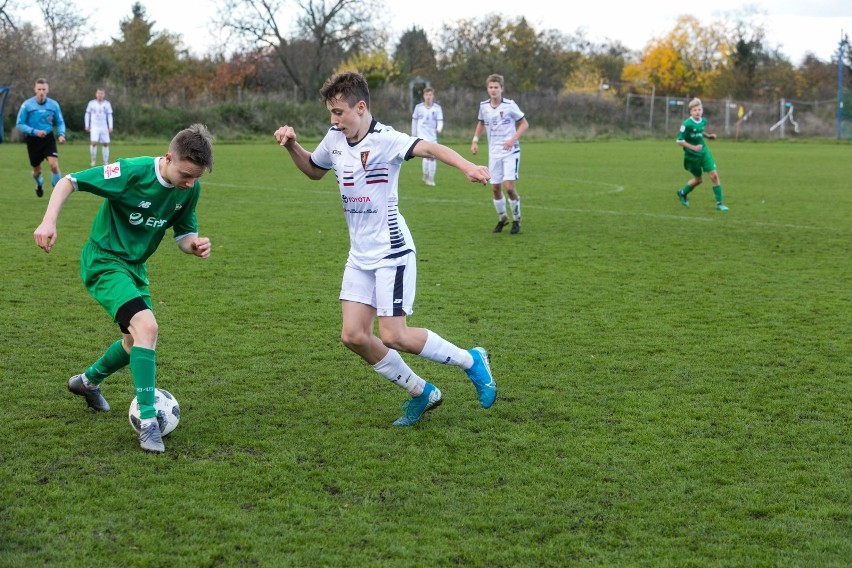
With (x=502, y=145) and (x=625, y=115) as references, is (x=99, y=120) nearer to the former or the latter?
(x=502, y=145)

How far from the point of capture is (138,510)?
3.99 metres

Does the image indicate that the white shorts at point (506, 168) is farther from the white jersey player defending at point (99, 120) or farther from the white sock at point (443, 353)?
the white jersey player defending at point (99, 120)

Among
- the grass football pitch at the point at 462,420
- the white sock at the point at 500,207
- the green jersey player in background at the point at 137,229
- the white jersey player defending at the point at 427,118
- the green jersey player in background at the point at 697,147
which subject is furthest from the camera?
the white jersey player defending at the point at 427,118

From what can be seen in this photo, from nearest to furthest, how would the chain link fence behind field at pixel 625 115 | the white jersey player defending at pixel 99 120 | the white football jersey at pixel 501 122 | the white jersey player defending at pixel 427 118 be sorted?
the white football jersey at pixel 501 122, the white jersey player defending at pixel 427 118, the white jersey player defending at pixel 99 120, the chain link fence behind field at pixel 625 115

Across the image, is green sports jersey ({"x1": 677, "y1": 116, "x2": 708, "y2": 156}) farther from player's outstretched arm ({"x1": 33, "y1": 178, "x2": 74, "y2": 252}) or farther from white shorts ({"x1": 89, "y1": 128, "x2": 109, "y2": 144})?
white shorts ({"x1": 89, "y1": 128, "x2": 109, "y2": 144})

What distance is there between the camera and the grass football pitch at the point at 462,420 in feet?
12.4

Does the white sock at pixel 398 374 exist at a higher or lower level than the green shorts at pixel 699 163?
lower

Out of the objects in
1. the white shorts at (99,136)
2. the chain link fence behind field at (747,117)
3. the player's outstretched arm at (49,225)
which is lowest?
the player's outstretched arm at (49,225)

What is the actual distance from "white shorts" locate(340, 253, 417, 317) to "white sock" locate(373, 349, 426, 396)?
0.29 metres

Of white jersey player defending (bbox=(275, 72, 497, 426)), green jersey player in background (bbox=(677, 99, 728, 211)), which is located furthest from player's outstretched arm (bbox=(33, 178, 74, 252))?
green jersey player in background (bbox=(677, 99, 728, 211))

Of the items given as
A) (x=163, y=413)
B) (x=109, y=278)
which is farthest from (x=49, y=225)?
(x=163, y=413)

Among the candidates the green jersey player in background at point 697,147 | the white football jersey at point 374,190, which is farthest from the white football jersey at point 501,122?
the white football jersey at point 374,190

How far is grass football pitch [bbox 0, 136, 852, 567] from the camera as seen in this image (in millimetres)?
3779

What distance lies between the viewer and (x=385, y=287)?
5070mm
